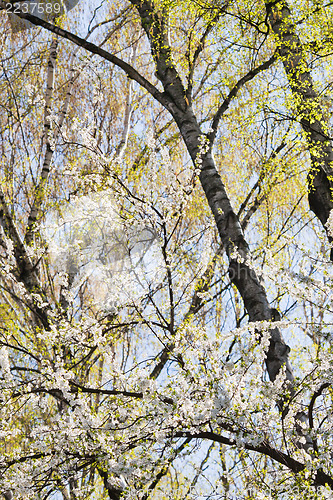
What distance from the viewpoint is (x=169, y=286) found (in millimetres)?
3189

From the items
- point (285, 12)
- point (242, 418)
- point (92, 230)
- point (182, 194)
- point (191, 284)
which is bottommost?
point (242, 418)

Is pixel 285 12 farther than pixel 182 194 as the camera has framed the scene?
Yes

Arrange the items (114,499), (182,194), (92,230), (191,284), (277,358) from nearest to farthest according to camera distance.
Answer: (277,358)
(114,499)
(191,284)
(182,194)
(92,230)

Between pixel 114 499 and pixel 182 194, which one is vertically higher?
pixel 182 194

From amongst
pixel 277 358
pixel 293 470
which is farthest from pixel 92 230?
pixel 293 470

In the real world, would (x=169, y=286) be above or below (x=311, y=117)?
below

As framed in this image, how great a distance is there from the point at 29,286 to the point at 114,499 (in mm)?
2056

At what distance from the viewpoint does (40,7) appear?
253 inches

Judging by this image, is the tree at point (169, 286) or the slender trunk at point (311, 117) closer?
the tree at point (169, 286)

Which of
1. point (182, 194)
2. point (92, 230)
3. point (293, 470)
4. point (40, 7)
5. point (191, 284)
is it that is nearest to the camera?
point (293, 470)

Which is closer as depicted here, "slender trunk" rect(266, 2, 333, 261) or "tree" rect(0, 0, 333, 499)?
"tree" rect(0, 0, 333, 499)

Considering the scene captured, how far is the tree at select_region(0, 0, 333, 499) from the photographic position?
247 cm

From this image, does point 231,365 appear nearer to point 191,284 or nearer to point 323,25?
point 191,284

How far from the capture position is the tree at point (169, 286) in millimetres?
2475
